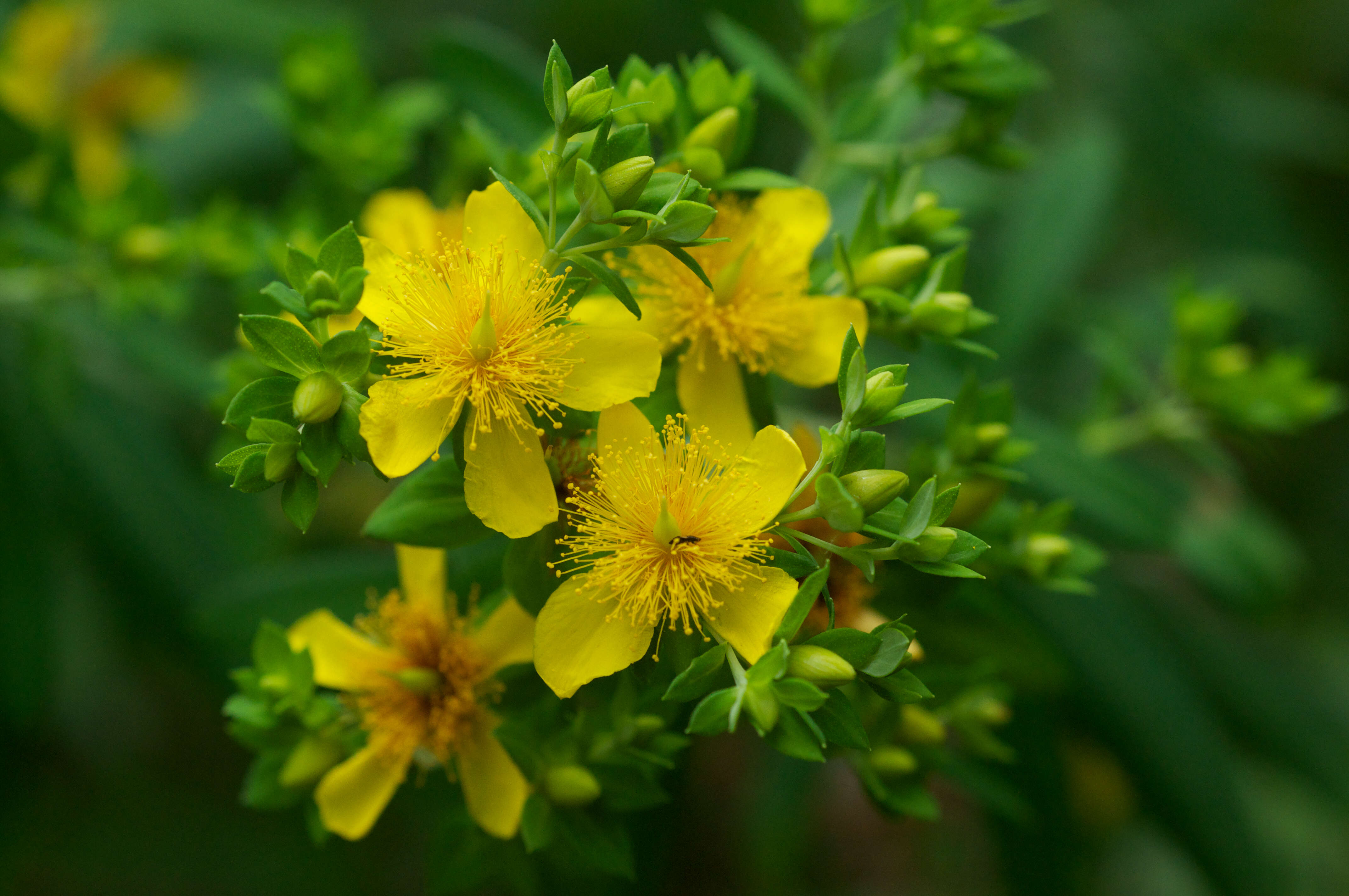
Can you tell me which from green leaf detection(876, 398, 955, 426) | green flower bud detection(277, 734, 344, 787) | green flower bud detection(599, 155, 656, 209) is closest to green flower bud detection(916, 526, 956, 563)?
green leaf detection(876, 398, 955, 426)

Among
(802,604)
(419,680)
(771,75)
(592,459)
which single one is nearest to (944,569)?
(802,604)

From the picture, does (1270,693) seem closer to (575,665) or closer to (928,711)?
(928,711)

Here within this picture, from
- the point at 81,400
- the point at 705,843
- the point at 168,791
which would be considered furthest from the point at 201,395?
the point at 705,843

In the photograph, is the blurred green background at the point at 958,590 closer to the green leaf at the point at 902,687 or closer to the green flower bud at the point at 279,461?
the green leaf at the point at 902,687

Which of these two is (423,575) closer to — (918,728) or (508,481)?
(508,481)

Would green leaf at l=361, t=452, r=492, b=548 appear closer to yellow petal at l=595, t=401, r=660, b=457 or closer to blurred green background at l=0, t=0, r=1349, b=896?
yellow petal at l=595, t=401, r=660, b=457
